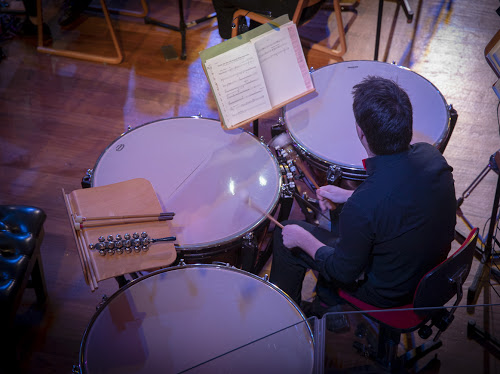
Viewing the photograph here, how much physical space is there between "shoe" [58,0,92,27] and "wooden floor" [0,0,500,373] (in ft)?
0.31

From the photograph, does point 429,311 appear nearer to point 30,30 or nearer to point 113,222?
point 113,222

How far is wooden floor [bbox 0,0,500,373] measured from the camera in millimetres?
2633

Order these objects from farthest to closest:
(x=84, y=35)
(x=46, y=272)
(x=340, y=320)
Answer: (x=84, y=35) < (x=46, y=272) < (x=340, y=320)

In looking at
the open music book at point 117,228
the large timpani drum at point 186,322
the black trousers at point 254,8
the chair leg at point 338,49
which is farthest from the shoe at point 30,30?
the large timpani drum at point 186,322

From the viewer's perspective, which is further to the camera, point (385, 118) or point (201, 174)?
point (201, 174)

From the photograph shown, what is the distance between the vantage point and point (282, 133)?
2.50 m

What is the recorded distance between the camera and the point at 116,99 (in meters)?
3.66

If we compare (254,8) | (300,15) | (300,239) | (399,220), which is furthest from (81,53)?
(399,220)

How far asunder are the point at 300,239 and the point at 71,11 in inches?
127

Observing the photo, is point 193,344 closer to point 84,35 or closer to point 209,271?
point 209,271

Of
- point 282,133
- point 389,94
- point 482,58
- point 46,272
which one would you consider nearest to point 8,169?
point 46,272

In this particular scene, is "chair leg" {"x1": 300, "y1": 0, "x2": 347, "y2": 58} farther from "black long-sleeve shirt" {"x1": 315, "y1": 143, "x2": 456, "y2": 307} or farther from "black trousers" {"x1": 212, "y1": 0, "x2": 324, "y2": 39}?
"black long-sleeve shirt" {"x1": 315, "y1": 143, "x2": 456, "y2": 307}

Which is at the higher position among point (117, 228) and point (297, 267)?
point (117, 228)

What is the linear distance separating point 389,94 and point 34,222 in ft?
5.35
